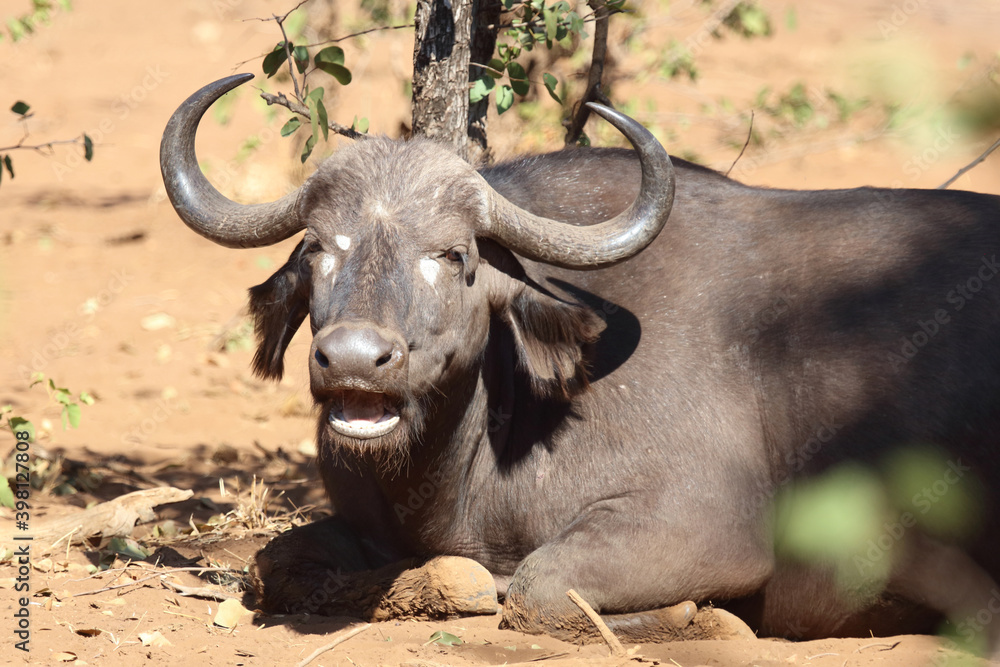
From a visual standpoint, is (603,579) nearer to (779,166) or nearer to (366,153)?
(366,153)

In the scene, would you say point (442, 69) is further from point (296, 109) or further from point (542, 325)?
point (542, 325)

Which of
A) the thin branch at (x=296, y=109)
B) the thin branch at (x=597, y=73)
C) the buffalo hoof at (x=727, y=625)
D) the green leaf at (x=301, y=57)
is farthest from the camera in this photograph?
the thin branch at (x=597, y=73)

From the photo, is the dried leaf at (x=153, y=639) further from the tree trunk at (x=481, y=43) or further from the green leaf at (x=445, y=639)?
the tree trunk at (x=481, y=43)

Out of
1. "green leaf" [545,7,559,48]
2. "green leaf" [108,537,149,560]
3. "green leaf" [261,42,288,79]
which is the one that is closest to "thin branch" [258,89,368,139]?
"green leaf" [261,42,288,79]

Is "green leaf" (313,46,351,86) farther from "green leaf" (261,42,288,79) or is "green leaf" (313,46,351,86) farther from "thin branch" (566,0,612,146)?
"thin branch" (566,0,612,146)

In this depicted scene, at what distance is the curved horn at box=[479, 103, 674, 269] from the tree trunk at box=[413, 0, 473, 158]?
1.01m

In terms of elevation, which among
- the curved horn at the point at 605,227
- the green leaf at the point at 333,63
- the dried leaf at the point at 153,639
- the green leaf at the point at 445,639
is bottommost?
the green leaf at the point at 445,639

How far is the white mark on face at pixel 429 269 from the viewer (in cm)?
370

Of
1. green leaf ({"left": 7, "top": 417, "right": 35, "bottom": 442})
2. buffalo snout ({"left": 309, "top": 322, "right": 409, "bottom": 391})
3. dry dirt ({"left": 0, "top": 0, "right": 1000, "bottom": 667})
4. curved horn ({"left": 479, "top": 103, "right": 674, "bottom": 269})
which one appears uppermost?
curved horn ({"left": 479, "top": 103, "right": 674, "bottom": 269})

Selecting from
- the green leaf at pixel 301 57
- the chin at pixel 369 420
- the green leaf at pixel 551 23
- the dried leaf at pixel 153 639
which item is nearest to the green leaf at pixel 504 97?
the green leaf at pixel 551 23

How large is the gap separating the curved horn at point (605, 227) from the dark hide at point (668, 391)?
5.6 inches

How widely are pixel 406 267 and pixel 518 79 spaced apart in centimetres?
187

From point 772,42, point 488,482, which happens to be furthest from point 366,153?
point 772,42

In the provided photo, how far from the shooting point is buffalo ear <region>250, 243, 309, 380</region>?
410 centimetres
